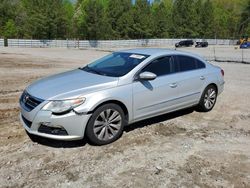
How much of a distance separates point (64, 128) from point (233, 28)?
3996 inches

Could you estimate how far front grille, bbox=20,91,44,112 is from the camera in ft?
15.2

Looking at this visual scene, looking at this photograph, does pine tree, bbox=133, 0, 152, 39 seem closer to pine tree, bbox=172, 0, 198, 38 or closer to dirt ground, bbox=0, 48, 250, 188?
pine tree, bbox=172, 0, 198, 38

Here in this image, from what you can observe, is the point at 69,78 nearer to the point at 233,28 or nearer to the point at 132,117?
the point at 132,117

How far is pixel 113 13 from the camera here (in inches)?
2689

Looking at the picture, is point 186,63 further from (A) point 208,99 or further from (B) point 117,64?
(B) point 117,64

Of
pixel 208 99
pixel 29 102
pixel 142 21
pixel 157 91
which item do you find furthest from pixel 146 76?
pixel 142 21

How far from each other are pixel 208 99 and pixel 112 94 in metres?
3.09

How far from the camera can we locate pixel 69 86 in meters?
4.91

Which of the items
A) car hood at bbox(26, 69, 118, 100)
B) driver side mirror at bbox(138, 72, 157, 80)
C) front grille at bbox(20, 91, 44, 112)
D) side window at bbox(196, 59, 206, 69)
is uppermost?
side window at bbox(196, 59, 206, 69)

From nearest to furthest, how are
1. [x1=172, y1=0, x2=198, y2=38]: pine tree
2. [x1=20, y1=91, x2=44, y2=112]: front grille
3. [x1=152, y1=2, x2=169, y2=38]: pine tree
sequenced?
[x1=20, y1=91, x2=44, y2=112]: front grille < [x1=152, y1=2, x2=169, y2=38]: pine tree < [x1=172, y1=0, x2=198, y2=38]: pine tree

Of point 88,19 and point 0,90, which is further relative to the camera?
point 88,19

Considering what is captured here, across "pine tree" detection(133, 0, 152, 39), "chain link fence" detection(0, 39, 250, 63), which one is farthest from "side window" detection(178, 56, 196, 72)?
"pine tree" detection(133, 0, 152, 39)

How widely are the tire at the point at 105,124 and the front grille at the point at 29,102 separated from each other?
34.9 inches

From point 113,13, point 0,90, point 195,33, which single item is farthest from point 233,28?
point 0,90
